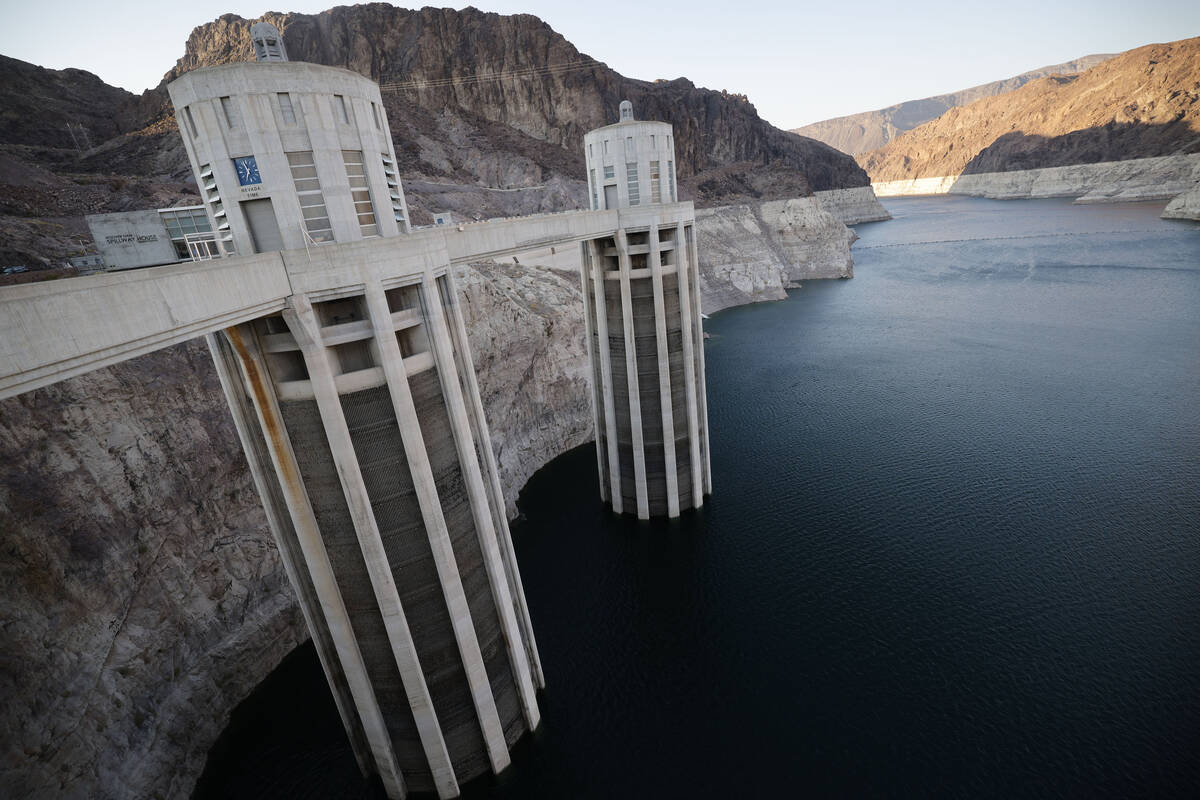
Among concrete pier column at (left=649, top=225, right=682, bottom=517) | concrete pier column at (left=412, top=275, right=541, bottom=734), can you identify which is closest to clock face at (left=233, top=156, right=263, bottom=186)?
concrete pier column at (left=412, top=275, right=541, bottom=734)

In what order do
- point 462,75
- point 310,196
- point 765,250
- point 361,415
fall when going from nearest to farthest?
point 310,196 < point 361,415 < point 462,75 < point 765,250

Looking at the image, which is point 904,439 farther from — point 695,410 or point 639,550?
point 639,550

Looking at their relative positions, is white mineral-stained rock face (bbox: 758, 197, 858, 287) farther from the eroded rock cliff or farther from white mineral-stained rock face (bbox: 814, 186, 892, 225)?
the eroded rock cliff

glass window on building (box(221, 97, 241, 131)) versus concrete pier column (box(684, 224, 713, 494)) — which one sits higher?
glass window on building (box(221, 97, 241, 131))

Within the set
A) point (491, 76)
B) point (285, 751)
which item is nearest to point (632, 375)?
point (285, 751)

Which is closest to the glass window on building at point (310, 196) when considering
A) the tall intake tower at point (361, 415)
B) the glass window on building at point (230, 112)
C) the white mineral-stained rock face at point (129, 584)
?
the tall intake tower at point (361, 415)

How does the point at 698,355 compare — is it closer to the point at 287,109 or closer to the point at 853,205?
the point at 287,109

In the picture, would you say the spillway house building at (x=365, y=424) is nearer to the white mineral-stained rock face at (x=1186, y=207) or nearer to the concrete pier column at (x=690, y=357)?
the concrete pier column at (x=690, y=357)

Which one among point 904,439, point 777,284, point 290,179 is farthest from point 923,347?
point 290,179
